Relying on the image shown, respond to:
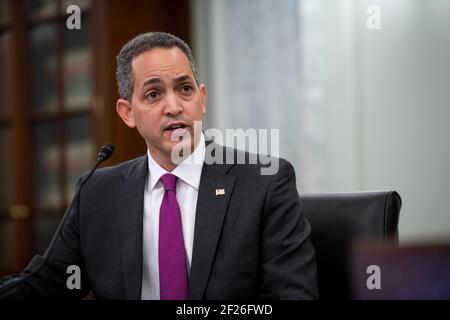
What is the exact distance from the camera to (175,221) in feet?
4.55

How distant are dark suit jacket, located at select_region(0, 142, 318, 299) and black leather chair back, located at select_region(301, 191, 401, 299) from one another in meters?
0.14

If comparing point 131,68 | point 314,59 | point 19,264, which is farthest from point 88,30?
point 131,68

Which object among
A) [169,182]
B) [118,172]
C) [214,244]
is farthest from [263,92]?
[214,244]

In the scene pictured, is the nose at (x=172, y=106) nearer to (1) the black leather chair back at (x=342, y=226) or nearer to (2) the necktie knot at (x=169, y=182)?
(2) the necktie knot at (x=169, y=182)

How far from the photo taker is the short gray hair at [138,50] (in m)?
1.50

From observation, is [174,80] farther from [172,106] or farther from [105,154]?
[105,154]

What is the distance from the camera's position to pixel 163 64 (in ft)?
4.82

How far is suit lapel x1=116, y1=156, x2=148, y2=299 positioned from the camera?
1370mm

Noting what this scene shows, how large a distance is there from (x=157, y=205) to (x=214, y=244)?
0.66 feet

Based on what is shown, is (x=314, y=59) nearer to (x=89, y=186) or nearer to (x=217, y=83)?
(x=217, y=83)

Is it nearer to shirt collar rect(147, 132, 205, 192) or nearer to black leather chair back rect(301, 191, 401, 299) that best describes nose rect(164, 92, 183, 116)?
shirt collar rect(147, 132, 205, 192)

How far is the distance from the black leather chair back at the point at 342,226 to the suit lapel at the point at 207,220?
0.90ft

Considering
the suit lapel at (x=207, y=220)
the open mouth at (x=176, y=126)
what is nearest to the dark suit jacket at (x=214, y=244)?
the suit lapel at (x=207, y=220)

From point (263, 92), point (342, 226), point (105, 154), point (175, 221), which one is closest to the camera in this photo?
point (105, 154)
